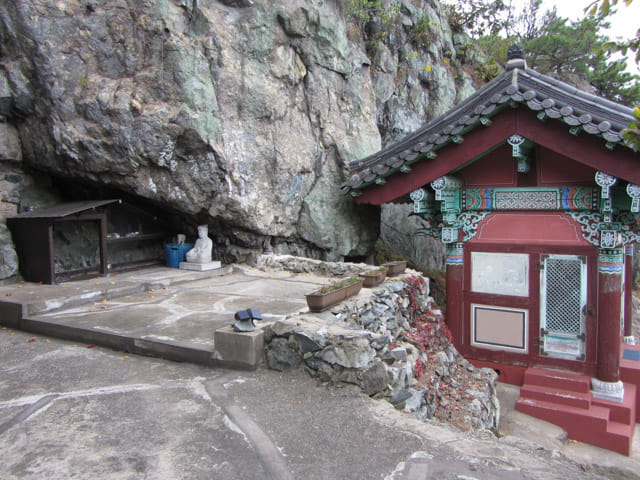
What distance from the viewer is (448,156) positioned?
800cm

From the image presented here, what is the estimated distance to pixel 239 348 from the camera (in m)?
4.73

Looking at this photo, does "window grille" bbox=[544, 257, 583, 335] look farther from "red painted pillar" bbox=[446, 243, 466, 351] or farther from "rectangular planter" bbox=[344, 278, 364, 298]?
"rectangular planter" bbox=[344, 278, 364, 298]

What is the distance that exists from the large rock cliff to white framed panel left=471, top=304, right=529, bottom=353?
4105mm

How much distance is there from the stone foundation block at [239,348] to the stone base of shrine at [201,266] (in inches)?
222

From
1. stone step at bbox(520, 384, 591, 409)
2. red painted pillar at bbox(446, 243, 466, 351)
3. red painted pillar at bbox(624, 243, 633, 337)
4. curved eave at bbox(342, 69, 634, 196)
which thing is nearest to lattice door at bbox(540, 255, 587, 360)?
stone step at bbox(520, 384, 591, 409)

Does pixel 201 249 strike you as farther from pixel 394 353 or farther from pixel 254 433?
pixel 254 433

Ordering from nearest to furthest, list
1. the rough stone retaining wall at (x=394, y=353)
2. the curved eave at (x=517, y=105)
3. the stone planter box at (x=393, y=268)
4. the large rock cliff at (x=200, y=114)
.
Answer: the rough stone retaining wall at (x=394, y=353) → the curved eave at (x=517, y=105) → the stone planter box at (x=393, y=268) → the large rock cliff at (x=200, y=114)

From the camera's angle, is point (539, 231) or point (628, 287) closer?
point (539, 231)

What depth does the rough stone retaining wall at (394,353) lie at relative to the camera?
4.42 m

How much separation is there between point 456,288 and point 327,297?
3.90 meters

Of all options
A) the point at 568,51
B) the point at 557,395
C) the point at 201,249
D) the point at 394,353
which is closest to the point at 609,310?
the point at 557,395

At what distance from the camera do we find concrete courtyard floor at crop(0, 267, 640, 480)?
3080mm

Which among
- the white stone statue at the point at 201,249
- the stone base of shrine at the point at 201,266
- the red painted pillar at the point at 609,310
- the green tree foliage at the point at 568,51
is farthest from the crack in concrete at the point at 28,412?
the green tree foliage at the point at 568,51

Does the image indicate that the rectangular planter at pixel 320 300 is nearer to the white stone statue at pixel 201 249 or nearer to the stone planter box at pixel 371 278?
the stone planter box at pixel 371 278
